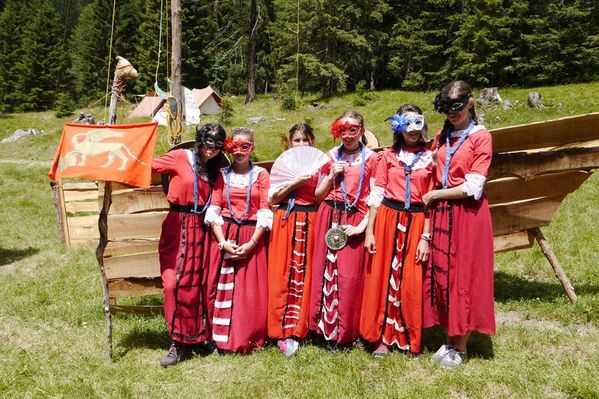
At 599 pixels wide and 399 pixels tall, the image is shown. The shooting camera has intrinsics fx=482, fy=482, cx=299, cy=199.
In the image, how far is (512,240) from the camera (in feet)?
16.5

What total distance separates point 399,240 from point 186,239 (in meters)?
1.72

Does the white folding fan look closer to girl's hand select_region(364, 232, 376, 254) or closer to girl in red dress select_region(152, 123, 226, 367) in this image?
girl in red dress select_region(152, 123, 226, 367)

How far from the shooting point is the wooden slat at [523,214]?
483 cm

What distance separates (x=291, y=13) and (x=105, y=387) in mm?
31046

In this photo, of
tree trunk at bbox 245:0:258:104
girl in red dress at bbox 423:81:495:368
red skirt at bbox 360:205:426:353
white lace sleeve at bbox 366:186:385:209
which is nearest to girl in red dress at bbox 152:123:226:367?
white lace sleeve at bbox 366:186:385:209

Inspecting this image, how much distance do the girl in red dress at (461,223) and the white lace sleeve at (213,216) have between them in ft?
5.35

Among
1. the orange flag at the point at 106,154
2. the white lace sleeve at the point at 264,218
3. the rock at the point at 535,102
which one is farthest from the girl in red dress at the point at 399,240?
the rock at the point at 535,102

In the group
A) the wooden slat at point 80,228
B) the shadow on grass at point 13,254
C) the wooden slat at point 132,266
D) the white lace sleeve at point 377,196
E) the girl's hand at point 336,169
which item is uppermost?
the girl's hand at point 336,169

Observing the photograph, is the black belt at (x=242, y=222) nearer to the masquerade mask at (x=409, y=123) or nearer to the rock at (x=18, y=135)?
the masquerade mask at (x=409, y=123)

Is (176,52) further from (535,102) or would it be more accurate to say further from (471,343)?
(535,102)

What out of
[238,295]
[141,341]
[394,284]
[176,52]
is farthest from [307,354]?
[176,52]

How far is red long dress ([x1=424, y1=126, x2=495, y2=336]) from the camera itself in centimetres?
344

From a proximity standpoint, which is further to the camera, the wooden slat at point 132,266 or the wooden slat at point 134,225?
the wooden slat at point 134,225

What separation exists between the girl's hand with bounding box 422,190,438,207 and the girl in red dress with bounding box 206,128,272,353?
4.07ft
